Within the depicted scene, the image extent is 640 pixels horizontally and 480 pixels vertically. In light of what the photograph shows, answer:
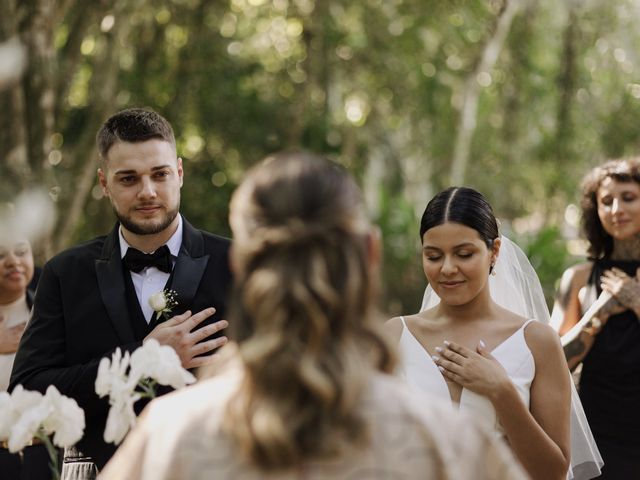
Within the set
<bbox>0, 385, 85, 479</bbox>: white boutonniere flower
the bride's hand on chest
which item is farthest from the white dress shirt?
<bbox>0, 385, 85, 479</bbox>: white boutonniere flower

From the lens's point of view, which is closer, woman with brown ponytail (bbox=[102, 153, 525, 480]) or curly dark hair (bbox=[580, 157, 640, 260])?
woman with brown ponytail (bbox=[102, 153, 525, 480])

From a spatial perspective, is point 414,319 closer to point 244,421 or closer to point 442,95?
point 244,421

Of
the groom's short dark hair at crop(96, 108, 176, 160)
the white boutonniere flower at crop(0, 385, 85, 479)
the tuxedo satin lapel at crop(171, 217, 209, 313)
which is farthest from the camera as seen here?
the groom's short dark hair at crop(96, 108, 176, 160)

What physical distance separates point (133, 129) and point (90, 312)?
74cm

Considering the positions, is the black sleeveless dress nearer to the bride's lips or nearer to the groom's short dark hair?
the groom's short dark hair

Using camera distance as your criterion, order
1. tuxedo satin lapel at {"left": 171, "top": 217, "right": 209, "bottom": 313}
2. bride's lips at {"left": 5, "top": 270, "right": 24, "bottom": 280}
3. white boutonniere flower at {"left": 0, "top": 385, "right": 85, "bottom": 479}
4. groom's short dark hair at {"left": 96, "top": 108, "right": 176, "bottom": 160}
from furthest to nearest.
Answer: bride's lips at {"left": 5, "top": 270, "right": 24, "bottom": 280} → groom's short dark hair at {"left": 96, "top": 108, "right": 176, "bottom": 160} → tuxedo satin lapel at {"left": 171, "top": 217, "right": 209, "bottom": 313} → white boutonniere flower at {"left": 0, "top": 385, "right": 85, "bottom": 479}

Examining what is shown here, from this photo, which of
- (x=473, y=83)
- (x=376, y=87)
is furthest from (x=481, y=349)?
(x=376, y=87)

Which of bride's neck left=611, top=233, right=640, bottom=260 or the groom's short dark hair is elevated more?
the groom's short dark hair

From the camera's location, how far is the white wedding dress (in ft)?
12.1

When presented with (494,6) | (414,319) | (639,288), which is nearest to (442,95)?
(494,6)

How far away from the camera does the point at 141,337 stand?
12.5ft

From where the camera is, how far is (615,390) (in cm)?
525

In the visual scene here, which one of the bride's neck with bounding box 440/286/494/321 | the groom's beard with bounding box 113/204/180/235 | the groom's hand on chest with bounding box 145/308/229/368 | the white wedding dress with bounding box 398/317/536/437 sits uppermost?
the groom's beard with bounding box 113/204/180/235

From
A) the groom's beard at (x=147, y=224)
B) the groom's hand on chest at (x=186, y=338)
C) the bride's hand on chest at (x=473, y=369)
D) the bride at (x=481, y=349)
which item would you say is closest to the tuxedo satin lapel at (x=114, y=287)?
the groom's beard at (x=147, y=224)
